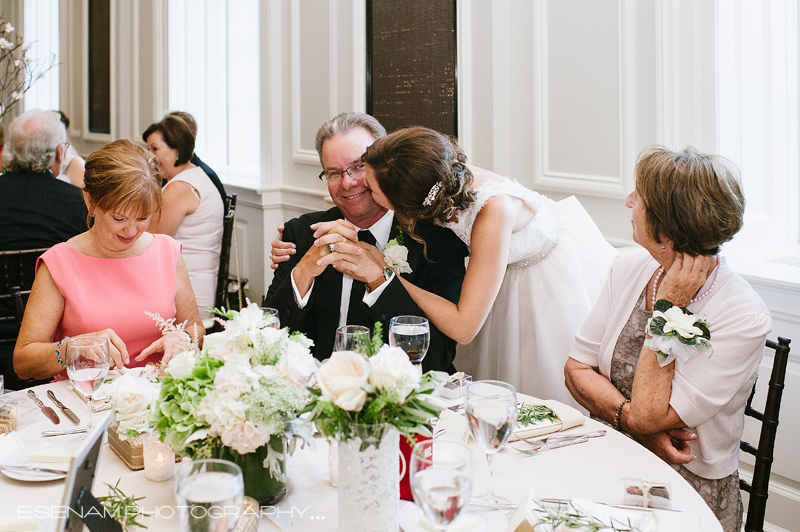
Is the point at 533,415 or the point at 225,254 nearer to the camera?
the point at 533,415

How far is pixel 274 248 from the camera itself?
2494 mm

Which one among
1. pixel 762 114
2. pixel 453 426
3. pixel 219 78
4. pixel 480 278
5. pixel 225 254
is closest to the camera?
pixel 453 426

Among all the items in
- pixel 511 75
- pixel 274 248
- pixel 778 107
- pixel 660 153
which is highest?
pixel 511 75

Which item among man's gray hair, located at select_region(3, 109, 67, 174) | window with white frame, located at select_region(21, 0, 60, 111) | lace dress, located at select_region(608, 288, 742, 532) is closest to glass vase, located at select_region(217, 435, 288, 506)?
lace dress, located at select_region(608, 288, 742, 532)

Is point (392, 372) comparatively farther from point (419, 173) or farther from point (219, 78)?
point (219, 78)

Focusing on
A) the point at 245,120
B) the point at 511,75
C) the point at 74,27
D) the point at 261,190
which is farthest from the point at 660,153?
the point at 74,27

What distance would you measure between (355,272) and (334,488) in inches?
37.3

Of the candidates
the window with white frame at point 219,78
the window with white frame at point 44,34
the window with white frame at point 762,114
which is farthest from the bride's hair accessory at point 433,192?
the window with white frame at point 44,34

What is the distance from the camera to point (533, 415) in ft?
5.29

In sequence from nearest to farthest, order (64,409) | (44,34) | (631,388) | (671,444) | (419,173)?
(64,409)
(671,444)
(631,388)
(419,173)
(44,34)

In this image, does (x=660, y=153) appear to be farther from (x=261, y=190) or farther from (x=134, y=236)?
(x=261, y=190)

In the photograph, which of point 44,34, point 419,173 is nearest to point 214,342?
point 419,173

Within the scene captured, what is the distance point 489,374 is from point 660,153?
3.85ft

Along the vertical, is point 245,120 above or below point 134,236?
above
